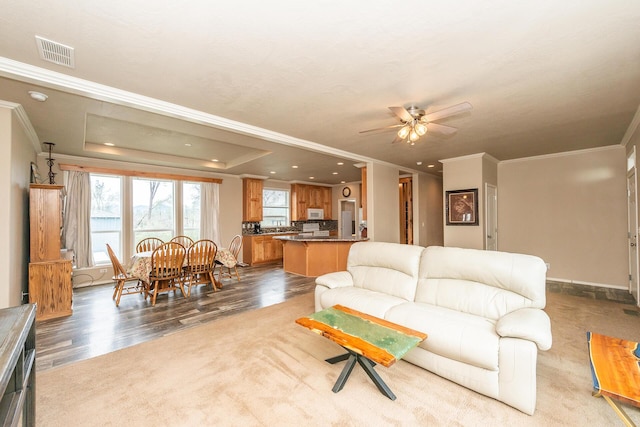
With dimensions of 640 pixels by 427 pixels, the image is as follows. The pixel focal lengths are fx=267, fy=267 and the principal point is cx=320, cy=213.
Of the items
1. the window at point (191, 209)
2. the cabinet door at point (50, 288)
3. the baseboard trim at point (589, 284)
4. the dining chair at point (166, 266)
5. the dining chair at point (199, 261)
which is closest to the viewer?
the cabinet door at point (50, 288)

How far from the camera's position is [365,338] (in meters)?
1.91

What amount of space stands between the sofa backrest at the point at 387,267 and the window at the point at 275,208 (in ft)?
17.2

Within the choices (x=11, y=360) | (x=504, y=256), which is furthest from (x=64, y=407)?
(x=504, y=256)

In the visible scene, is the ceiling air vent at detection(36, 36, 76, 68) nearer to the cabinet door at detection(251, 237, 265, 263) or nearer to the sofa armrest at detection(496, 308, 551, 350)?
the sofa armrest at detection(496, 308, 551, 350)

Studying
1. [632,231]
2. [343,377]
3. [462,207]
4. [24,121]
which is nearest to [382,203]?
[462,207]

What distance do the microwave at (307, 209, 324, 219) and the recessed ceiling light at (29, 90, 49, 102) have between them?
6.80 meters

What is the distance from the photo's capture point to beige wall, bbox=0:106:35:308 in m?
2.73

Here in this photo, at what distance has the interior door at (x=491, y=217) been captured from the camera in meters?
5.37

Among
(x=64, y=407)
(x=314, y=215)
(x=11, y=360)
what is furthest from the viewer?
(x=314, y=215)

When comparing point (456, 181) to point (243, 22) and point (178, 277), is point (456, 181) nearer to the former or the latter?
point (243, 22)

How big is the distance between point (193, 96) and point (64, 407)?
2.74 meters

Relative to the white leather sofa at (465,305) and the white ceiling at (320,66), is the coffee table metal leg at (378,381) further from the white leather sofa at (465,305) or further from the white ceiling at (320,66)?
the white ceiling at (320,66)

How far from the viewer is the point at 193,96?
9.00ft

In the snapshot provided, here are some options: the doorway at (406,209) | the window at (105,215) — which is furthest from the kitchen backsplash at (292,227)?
the window at (105,215)
